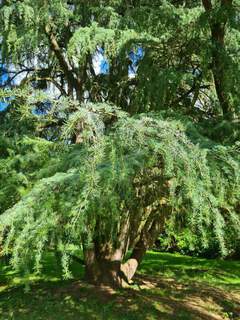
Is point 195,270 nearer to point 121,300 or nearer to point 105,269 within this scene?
point 105,269

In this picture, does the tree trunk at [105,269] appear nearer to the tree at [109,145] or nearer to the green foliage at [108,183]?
the tree at [109,145]

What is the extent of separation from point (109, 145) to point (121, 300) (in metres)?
3.94

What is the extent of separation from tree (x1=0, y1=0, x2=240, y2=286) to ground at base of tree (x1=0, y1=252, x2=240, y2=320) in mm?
481

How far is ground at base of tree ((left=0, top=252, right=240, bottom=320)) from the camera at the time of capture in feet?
19.7

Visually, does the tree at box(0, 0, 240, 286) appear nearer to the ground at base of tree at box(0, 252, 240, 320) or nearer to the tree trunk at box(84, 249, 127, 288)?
the tree trunk at box(84, 249, 127, 288)

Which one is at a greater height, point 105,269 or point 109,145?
point 109,145

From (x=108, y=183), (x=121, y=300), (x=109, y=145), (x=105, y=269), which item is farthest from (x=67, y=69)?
(x=108, y=183)

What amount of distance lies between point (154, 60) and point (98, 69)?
3080 millimetres

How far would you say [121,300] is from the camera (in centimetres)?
635

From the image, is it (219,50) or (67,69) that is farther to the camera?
(67,69)

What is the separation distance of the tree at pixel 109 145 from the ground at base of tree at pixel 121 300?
48 centimetres

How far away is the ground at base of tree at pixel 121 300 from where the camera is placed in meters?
6.00

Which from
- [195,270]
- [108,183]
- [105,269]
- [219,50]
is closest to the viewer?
[108,183]

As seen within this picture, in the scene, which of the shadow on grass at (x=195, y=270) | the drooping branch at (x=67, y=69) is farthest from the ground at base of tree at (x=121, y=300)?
the drooping branch at (x=67, y=69)
